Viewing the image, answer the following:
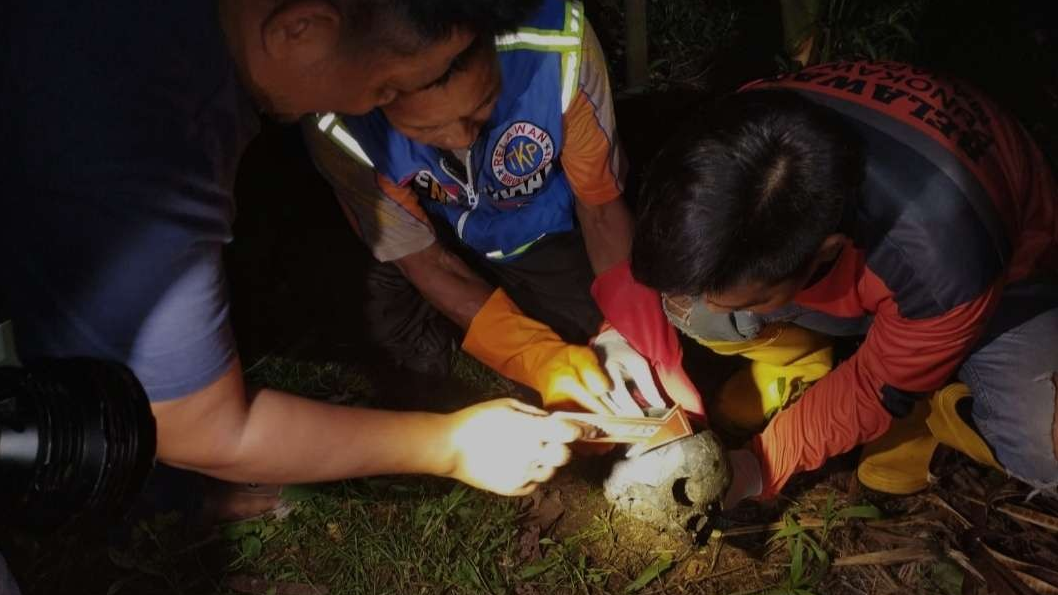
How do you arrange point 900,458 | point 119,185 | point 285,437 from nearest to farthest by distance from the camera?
point 119,185 → point 285,437 → point 900,458

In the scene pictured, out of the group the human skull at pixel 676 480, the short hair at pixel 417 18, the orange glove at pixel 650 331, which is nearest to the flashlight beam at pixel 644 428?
the human skull at pixel 676 480

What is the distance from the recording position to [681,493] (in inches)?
103

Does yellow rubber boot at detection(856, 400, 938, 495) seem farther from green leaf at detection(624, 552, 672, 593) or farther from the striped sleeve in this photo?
the striped sleeve

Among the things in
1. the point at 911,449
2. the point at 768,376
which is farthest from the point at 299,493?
the point at 911,449

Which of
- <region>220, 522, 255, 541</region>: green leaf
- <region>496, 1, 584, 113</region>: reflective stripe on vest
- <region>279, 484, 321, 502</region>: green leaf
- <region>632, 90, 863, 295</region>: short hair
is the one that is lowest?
<region>220, 522, 255, 541</region>: green leaf

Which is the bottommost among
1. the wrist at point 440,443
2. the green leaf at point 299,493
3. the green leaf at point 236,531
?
the green leaf at point 236,531

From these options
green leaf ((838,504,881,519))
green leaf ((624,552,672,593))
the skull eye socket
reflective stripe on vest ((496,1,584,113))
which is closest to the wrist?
the skull eye socket

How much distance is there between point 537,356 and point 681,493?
2.05 feet

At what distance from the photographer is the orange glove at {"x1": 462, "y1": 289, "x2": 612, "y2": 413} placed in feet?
9.04

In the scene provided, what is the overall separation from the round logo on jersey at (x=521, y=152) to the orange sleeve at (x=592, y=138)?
0.07m

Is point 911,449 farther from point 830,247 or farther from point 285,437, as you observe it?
point 285,437

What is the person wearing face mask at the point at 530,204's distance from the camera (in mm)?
2682

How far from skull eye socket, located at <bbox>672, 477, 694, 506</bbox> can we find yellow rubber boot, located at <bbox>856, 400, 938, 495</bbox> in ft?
2.66

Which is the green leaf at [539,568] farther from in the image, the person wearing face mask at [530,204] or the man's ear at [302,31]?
the man's ear at [302,31]
